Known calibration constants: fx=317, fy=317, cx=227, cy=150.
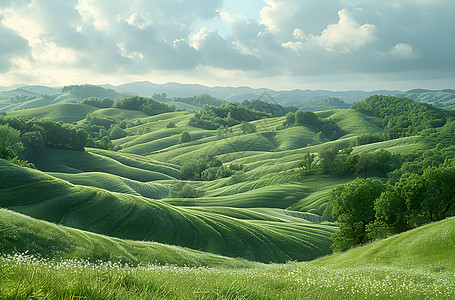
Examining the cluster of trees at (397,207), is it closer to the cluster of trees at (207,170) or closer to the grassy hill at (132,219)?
the grassy hill at (132,219)

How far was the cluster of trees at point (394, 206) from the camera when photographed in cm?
5412

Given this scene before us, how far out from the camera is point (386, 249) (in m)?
37.2

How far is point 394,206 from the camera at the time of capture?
55.0 m

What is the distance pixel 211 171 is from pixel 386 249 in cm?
13580

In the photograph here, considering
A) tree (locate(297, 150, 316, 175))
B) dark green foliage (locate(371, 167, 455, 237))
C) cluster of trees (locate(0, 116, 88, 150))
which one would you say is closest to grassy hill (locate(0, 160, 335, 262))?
dark green foliage (locate(371, 167, 455, 237))

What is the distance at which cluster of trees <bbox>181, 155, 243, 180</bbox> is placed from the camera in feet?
553

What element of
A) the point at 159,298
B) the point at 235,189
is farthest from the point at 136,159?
the point at 159,298

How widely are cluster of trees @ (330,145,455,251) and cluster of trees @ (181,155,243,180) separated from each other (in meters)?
105

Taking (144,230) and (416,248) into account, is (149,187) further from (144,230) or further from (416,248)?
(416,248)

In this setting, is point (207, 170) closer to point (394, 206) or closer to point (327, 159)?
point (327, 159)

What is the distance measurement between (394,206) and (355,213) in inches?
293

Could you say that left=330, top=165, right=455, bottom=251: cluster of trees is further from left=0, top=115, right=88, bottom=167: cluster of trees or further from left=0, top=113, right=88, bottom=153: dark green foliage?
left=0, top=113, right=88, bottom=153: dark green foliage

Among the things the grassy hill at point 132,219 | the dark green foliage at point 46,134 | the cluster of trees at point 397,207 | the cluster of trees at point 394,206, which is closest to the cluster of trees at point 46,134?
the dark green foliage at point 46,134

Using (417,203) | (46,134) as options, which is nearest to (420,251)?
(417,203)
